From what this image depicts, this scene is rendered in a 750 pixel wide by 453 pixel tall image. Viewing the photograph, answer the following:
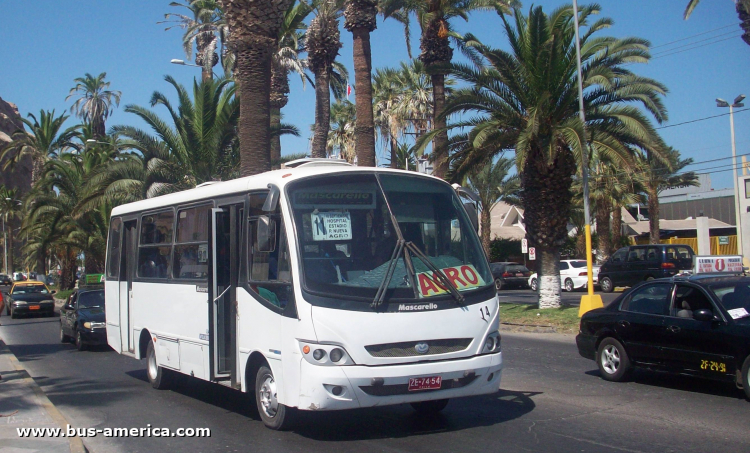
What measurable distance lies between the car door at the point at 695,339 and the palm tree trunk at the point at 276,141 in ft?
59.6

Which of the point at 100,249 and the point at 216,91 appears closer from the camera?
the point at 216,91

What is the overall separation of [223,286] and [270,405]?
1978 millimetres

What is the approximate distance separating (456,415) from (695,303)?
3.70 m

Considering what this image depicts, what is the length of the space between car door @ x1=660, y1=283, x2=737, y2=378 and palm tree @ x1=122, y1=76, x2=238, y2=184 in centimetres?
1788

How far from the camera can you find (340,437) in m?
7.47

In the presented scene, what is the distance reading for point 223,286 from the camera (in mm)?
9016

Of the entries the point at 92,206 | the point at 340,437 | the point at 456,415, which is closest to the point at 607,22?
the point at 456,415

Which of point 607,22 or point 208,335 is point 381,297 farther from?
point 607,22

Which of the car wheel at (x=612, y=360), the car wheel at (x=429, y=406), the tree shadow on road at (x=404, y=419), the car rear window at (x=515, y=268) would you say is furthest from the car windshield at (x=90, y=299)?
the car rear window at (x=515, y=268)

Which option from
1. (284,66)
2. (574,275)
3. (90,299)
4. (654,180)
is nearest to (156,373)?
(90,299)

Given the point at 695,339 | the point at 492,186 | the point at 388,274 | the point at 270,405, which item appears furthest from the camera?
the point at 492,186

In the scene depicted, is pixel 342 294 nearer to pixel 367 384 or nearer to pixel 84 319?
pixel 367 384

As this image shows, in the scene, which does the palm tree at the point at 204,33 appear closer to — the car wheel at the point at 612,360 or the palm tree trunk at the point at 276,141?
the palm tree trunk at the point at 276,141

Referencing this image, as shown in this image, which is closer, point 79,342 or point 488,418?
point 488,418
